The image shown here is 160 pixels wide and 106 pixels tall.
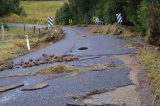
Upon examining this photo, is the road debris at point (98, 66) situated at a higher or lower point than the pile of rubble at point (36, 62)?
higher

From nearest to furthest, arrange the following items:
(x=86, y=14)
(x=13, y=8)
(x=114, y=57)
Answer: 1. (x=114, y=57)
2. (x=86, y=14)
3. (x=13, y=8)

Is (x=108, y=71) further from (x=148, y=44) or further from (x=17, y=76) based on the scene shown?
(x=148, y=44)

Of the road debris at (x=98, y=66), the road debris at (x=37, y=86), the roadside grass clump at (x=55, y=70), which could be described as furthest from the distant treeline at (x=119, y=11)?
the road debris at (x=37, y=86)

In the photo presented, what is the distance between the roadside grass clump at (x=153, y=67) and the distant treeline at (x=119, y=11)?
4789 mm

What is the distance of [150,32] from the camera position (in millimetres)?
24266

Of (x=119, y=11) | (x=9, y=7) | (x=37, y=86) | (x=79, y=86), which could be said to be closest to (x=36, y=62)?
(x=37, y=86)

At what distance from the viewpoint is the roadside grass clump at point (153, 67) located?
11.6 m

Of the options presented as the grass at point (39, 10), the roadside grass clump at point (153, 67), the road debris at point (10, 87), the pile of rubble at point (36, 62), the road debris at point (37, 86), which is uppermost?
the roadside grass clump at point (153, 67)

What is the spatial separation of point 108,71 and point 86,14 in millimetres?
47858

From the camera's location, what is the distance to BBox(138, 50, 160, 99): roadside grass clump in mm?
11641

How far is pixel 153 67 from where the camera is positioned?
48.0 feet

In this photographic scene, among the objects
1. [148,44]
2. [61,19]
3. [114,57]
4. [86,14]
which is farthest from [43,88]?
[61,19]

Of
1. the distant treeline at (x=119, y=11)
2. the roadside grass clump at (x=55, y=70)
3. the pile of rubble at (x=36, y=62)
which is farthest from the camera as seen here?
the distant treeline at (x=119, y=11)

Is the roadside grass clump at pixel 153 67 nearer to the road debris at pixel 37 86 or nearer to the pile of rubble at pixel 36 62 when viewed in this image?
the road debris at pixel 37 86
